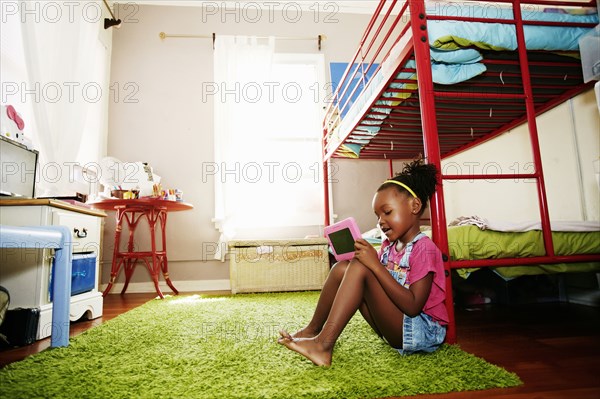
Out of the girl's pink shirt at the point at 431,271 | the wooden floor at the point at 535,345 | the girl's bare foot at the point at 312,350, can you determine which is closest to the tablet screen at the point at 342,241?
the girl's pink shirt at the point at 431,271

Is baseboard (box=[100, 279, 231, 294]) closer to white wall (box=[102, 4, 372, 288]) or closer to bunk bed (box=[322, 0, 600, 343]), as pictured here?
white wall (box=[102, 4, 372, 288])

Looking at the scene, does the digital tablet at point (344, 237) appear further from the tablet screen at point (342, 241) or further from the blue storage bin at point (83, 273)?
the blue storage bin at point (83, 273)

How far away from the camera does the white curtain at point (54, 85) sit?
216 cm

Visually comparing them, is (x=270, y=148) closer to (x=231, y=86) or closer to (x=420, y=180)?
(x=231, y=86)

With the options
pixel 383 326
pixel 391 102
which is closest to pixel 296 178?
pixel 391 102

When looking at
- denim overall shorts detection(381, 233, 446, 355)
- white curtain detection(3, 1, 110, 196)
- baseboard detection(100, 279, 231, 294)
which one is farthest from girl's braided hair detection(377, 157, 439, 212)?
baseboard detection(100, 279, 231, 294)

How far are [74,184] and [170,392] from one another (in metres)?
2.19

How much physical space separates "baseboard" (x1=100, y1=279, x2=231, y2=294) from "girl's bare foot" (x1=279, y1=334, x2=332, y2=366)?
226 cm

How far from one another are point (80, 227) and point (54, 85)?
1140 millimetres

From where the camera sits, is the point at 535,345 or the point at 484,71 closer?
the point at 535,345

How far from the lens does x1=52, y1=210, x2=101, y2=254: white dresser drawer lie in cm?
164

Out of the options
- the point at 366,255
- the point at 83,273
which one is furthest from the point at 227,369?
the point at 83,273

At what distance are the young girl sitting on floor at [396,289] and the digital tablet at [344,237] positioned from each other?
4.2 inches

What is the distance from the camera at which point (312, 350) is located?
1023 mm
